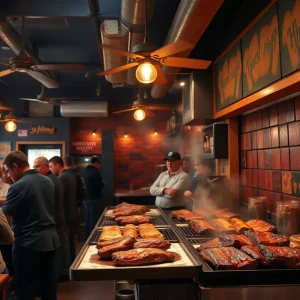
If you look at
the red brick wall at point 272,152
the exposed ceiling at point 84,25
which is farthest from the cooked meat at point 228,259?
the exposed ceiling at point 84,25

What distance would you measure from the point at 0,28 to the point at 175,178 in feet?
9.59

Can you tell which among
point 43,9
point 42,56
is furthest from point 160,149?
point 43,9

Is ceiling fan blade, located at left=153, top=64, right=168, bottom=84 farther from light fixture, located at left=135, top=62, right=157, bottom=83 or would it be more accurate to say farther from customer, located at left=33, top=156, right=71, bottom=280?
customer, located at left=33, top=156, right=71, bottom=280

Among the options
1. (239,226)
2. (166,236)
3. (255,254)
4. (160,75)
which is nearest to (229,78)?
(160,75)

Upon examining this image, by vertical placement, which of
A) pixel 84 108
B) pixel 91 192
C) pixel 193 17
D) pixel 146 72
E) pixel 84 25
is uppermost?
pixel 84 25

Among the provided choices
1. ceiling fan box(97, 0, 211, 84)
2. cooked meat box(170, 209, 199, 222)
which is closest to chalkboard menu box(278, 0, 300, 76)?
ceiling fan box(97, 0, 211, 84)

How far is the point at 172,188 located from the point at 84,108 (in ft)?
15.9

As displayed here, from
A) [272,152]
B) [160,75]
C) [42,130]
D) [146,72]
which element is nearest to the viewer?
[146,72]

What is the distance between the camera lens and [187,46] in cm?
283

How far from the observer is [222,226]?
298cm

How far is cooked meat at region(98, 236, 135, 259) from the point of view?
84.8 inches

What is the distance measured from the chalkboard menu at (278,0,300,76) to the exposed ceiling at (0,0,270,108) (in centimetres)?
40

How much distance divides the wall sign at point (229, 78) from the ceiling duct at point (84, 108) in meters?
4.84

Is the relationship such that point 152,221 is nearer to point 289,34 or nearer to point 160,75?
point 160,75
